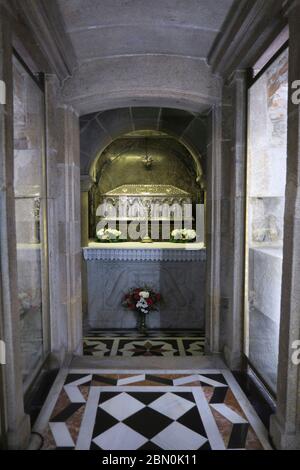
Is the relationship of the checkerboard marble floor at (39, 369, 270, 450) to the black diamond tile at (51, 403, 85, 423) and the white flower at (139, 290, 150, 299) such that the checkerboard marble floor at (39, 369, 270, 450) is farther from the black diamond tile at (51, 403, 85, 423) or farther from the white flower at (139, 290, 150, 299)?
the white flower at (139, 290, 150, 299)

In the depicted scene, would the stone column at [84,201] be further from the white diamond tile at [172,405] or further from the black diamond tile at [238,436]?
the black diamond tile at [238,436]

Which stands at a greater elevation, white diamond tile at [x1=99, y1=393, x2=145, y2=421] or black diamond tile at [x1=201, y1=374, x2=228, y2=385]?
black diamond tile at [x1=201, y1=374, x2=228, y2=385]

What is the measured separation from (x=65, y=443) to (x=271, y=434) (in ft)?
3.91

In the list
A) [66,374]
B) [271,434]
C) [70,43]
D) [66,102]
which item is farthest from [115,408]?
[70,43]

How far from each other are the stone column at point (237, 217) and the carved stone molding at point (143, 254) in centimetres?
244

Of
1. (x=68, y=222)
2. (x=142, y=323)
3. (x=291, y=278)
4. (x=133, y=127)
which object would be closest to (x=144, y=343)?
(x=142, y=323)

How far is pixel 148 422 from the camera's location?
82.2 inches

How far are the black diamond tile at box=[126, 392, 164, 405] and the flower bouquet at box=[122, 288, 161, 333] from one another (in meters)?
2.63

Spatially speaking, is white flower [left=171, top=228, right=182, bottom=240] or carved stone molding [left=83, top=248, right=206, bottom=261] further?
white flower [left=171, top=228, right=182, bottom=240]

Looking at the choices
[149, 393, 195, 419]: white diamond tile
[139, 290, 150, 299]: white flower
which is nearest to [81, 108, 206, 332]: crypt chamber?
[139, 290, 150, 299]: white flower

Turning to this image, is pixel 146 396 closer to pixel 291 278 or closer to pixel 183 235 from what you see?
pixel 291 278

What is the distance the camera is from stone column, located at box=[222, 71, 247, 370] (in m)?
2.68

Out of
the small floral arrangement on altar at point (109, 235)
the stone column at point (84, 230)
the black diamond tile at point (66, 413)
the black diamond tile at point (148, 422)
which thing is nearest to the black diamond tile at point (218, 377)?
the black diamond tile at point (148, 422)

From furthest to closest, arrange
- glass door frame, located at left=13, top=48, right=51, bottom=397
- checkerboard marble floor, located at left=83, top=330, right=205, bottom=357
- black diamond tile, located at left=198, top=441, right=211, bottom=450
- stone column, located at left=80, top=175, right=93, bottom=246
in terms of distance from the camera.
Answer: stone column, located at left=80, top=175, right=93, bottom=246
checkerboard marble floor, located at left=83, top=330, right=205, bottom=357
glass door frame, located at left=13, top=48, right=51, bottom=397
black diamond tile, located at left=198, top=441, right=211, bottom=450
